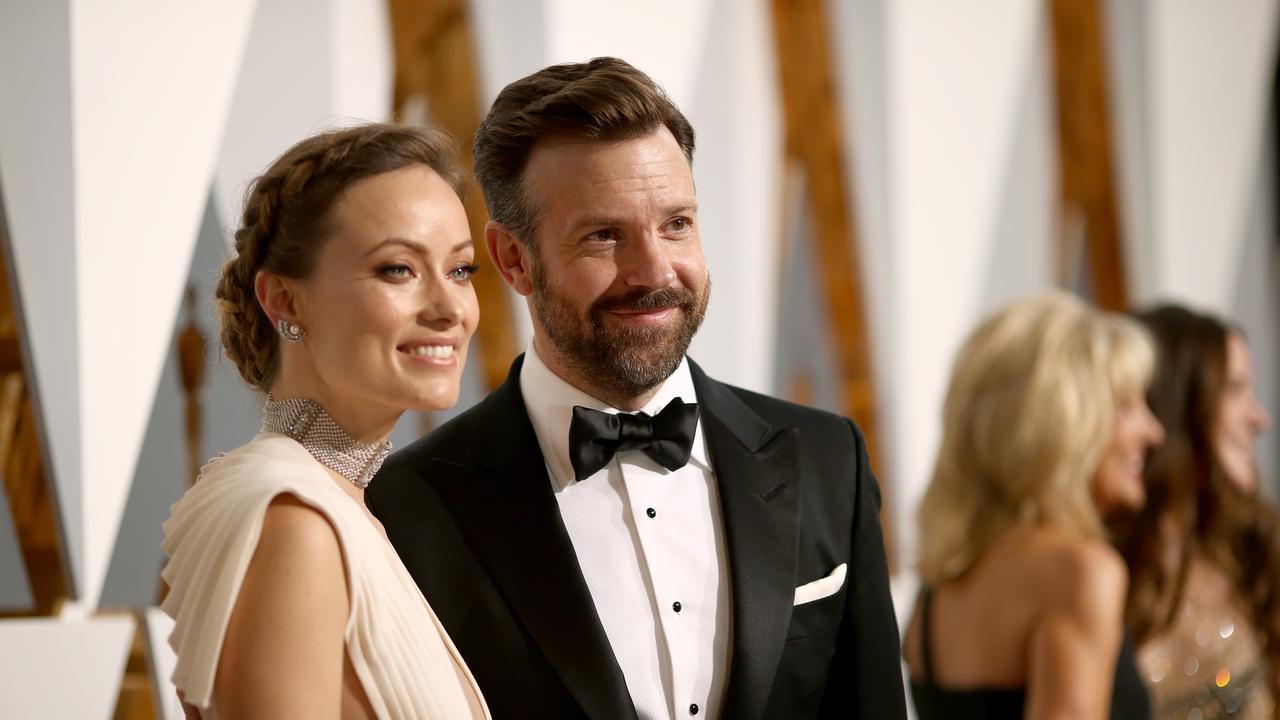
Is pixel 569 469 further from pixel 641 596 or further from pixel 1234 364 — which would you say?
pixel 1234 364

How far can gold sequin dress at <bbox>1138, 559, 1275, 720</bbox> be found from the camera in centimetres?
349

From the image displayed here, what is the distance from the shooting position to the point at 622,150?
170cm

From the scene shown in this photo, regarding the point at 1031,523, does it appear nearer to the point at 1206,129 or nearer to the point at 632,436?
the point at 632,436

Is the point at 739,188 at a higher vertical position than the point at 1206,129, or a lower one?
lower

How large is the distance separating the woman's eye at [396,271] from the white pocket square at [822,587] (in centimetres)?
69

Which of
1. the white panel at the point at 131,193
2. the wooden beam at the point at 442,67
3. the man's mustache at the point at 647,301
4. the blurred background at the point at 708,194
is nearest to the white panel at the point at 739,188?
the blurred background at the point at 708,194

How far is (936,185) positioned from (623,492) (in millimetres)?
3911

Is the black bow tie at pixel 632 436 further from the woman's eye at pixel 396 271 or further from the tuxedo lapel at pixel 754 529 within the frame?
the woman's eye at pixel 396 271

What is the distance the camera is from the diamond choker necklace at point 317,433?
1.61 m

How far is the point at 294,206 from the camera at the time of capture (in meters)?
1.57

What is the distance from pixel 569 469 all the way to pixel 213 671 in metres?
0.61

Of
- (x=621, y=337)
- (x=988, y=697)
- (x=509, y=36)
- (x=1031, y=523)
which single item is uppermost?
(x=509, y=36)

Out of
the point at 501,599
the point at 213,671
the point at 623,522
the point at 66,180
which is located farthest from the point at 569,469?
the point at 66,180

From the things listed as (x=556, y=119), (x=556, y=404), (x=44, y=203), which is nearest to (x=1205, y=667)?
(x=556, y=404)
